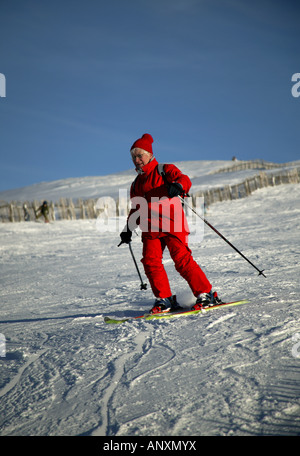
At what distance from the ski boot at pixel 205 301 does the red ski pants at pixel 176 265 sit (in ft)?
0.14

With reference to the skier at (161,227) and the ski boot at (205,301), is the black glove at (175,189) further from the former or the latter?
the ski boot at (205,301)

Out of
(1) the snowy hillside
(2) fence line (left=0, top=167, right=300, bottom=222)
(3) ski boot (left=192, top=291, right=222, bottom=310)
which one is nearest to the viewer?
(1) the snowy hillside

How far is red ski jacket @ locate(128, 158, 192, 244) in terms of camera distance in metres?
3.30

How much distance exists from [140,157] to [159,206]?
1.67 ft

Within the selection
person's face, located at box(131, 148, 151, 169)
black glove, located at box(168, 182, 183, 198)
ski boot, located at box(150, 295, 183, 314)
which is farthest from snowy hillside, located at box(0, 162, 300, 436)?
person's face, located at box(131, 148, 151, 169)

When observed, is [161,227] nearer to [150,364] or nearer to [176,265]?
[176,265]

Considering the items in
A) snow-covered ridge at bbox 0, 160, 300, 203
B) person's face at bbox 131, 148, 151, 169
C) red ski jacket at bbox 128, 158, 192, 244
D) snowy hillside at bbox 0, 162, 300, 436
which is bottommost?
snowy hillside at bbox 0, 162, 300, 436

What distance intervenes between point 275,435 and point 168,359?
0.86m

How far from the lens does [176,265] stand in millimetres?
3367

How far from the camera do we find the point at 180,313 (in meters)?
3.20

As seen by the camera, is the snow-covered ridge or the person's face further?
the snow-covered ridge

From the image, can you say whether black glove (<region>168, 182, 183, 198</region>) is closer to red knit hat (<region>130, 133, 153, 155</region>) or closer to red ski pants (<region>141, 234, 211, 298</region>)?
red ski pants (<region>141, 234, 211, 298</region>)

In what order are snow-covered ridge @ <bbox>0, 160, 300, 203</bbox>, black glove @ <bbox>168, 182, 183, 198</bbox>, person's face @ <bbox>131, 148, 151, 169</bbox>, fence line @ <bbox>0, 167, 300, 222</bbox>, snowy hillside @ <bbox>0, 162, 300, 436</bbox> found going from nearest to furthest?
snowy hillside @ <bbox>0, 162, 300, 436</bbox> → black glove @ <bbox>168, 182, 183, 198</bbox> → person's face @ <bbox>131, 148, 151, 169</bbox> → fence line @ <bbox>0, 167, 300, 222</bbox> → snow-covered ridge @ <bbox>0, 160, 300, 203</bbox>

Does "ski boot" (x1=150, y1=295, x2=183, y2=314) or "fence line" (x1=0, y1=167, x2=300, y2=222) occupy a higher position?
"fence line" (x1=0, y1=167, x2=300, y2=222)
